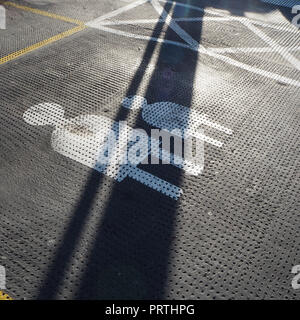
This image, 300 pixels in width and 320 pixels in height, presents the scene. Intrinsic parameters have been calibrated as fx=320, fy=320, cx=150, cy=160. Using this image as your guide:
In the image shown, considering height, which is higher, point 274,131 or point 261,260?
point 274,131

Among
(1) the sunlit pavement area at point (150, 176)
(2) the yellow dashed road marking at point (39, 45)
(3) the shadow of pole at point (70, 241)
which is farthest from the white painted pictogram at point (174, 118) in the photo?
(2) the yellow dashed road marking at point (39, 45)

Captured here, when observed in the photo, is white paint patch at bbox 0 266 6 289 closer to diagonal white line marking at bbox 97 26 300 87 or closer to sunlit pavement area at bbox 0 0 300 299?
sunlit pavement area at bbox 0 0 300 299

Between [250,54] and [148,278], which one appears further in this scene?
[250,54]

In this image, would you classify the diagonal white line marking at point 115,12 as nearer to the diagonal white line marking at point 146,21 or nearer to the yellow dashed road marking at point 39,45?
the diagonal white line marking at point 146,21

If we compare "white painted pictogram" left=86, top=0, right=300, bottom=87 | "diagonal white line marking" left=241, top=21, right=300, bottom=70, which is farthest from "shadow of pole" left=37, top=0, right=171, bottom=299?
"diagonal white line marking" left=241, top=21, right=300, bottom=70

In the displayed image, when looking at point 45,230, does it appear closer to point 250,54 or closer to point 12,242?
point 12,242

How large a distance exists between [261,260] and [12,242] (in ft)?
7.94

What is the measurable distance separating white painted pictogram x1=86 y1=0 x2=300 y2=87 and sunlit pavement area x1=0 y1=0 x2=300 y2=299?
0.16 ft

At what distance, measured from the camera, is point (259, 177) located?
393cm

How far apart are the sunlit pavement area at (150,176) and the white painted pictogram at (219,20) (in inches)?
1.9

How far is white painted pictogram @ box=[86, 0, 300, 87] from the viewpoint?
20.4ft
